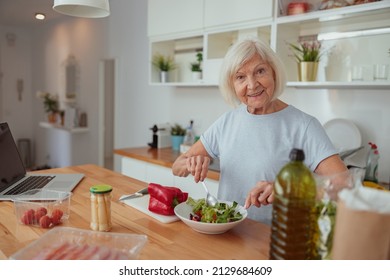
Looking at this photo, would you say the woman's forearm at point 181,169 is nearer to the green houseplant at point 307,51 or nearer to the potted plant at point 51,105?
the green houseplant at point 307,51

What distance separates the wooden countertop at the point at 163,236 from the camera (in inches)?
34.8

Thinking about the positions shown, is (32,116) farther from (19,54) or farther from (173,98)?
(173,98)

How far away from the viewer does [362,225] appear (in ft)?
1.96

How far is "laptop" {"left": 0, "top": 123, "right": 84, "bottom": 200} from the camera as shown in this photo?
143cm

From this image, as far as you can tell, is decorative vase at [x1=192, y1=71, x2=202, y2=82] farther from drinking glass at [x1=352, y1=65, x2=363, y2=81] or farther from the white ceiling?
the white ceiling

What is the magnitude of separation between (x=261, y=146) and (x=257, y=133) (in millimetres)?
54

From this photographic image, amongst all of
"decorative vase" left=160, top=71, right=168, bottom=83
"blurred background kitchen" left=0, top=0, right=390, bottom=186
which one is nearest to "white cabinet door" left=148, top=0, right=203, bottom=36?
"blurred background kitchen" left=0, top=0, right=390, bottom=186

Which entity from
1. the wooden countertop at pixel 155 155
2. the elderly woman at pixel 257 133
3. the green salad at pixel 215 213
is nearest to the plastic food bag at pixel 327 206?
the green salad at pixel 215 213

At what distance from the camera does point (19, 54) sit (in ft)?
20.1

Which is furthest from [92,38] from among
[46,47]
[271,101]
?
[271,101]

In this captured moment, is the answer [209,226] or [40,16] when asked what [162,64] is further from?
[40,16]

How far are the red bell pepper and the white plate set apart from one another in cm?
130

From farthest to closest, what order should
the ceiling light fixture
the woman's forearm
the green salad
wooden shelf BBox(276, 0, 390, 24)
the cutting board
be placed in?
the ceiling light fixture
wooden shelf BBox(276, 0, 390, 24)
the woman's forearm
the cutting board
the green salad
